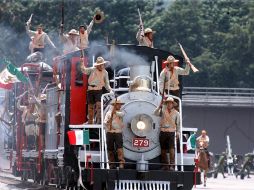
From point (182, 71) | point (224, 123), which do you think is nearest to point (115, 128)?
point (182, 71)

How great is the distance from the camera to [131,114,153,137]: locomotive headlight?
22.9m

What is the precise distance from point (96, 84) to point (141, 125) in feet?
4.90

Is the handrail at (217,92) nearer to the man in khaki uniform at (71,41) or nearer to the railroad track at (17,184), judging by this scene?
the railroad track at (17,184)

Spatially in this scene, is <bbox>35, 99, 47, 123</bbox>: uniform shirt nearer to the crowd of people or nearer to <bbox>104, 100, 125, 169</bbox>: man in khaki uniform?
the crowd of people

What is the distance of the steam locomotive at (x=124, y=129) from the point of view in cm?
2280

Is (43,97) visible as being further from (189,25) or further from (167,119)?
(189,25)

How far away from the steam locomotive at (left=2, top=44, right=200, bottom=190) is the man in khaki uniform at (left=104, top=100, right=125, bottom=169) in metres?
0.18

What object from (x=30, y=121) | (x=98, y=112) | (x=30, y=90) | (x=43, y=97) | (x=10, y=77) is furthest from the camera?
(x=10, y=77)

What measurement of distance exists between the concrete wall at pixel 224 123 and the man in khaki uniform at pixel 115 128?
4319cm

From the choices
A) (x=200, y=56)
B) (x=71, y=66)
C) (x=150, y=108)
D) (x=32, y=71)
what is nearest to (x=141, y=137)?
(x=150, y=108)

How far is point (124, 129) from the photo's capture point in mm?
22969

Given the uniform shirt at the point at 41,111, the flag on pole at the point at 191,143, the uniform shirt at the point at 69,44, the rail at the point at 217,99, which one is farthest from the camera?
the rail at the point at 217,99

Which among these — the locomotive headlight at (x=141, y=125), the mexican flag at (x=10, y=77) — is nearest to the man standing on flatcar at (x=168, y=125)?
the locomotive headlight at (x=141, y=125)

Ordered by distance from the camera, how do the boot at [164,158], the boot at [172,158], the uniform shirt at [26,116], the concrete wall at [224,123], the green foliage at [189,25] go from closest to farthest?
1. the boot at [172,158]
2. the boot at [164,158]
3. the uniform shirt at [26,116]
4. the concrete wall at [224,123]
5. the green foliage at [189,25]
